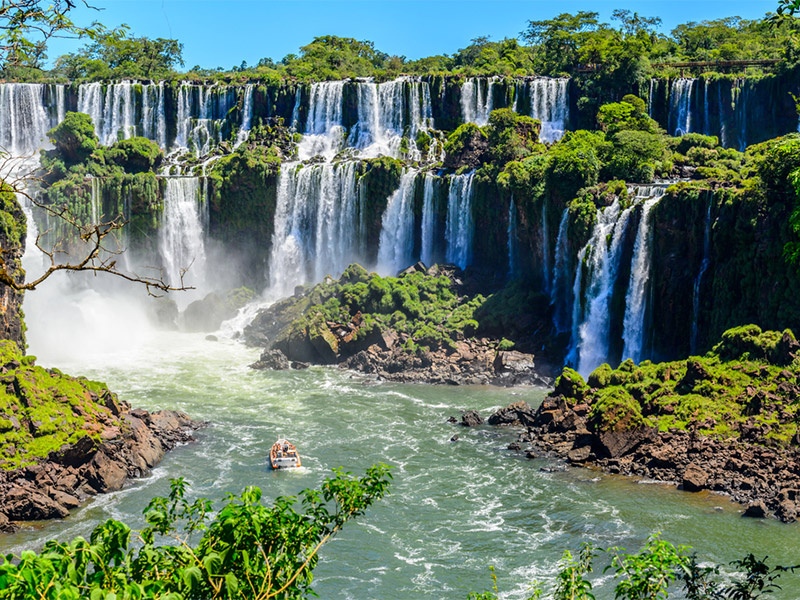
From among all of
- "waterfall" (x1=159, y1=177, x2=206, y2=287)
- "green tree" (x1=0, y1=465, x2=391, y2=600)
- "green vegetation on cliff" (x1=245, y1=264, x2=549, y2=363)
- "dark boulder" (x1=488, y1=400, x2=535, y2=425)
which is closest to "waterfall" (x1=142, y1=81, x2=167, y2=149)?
"waterfall" (x1=159, y1=177, x2=206, y2=287)

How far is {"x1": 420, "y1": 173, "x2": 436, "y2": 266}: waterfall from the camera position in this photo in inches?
2222

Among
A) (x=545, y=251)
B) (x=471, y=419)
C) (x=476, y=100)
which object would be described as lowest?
(x=471, y=419)

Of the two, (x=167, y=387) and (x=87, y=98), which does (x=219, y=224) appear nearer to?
(x=87, y=98)

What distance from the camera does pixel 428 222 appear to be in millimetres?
56938

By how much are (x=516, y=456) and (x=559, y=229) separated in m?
18.9

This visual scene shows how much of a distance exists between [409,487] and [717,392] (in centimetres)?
1216

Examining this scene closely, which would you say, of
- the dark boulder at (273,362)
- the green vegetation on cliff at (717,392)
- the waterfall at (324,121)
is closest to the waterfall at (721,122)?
the waterfall at (324,121)

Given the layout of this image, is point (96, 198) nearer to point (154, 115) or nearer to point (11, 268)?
point (154, 115)

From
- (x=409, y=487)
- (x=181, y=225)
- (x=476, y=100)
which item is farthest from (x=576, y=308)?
(x=181, y=225)

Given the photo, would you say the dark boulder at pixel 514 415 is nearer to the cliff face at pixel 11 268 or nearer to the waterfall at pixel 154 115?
the cliff face at pixel 11 268

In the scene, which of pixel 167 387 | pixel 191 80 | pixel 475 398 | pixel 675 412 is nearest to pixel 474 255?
pixel 475 398

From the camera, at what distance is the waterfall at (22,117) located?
67938mm

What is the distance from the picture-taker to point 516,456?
109 ft

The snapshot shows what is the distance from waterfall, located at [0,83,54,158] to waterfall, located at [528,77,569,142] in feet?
122
